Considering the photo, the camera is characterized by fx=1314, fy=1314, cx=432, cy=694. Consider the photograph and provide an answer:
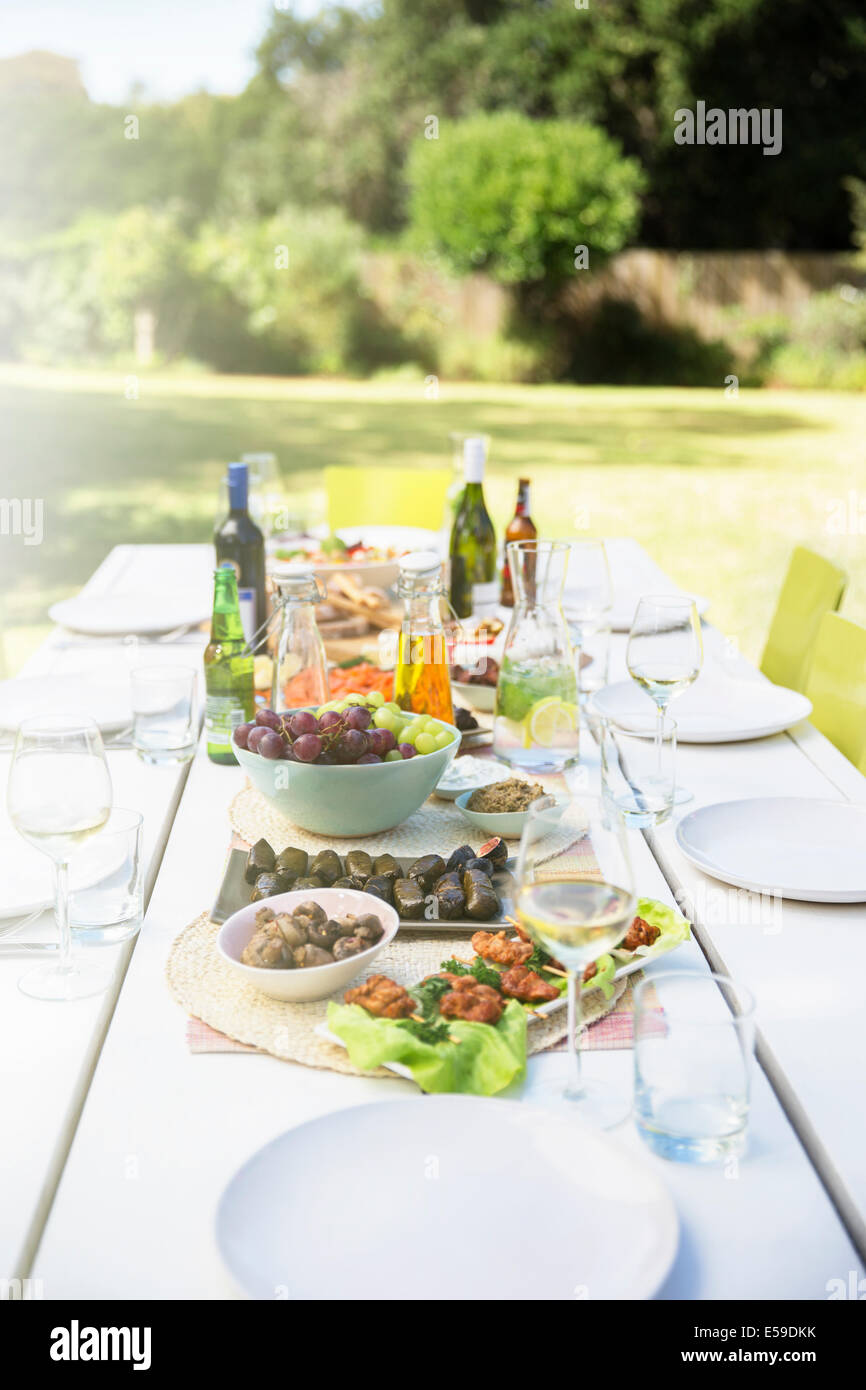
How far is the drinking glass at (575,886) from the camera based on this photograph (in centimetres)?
93

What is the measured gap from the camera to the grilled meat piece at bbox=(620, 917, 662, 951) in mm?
1189

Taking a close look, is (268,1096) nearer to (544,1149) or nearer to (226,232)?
(544,1149)

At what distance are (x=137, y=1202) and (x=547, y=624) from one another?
3.51 ft

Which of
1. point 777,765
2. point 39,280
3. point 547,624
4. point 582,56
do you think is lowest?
point 777,765

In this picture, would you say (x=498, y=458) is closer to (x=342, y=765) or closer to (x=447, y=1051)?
(x=342, y=765)

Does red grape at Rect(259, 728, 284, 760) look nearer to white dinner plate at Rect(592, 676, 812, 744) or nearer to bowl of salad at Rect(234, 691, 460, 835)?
bowl of salad at Rect(234, 691, 460, 835)

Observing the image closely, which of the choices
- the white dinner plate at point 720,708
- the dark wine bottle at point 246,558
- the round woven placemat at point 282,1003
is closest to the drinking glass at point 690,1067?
the round woven placemat at point 282,1003

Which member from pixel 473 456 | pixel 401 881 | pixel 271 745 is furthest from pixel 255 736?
pixel 473 456

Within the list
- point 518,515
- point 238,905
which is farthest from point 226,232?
point 238,905

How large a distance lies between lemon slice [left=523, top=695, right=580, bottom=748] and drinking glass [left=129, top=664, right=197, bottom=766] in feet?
1.52

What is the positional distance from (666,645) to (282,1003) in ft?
2.51

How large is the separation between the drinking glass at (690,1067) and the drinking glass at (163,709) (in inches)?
38.2

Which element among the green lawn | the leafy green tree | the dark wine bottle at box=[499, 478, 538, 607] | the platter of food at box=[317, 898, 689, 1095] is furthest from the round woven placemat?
the leafy green tree

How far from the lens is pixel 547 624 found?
5.87 feet
